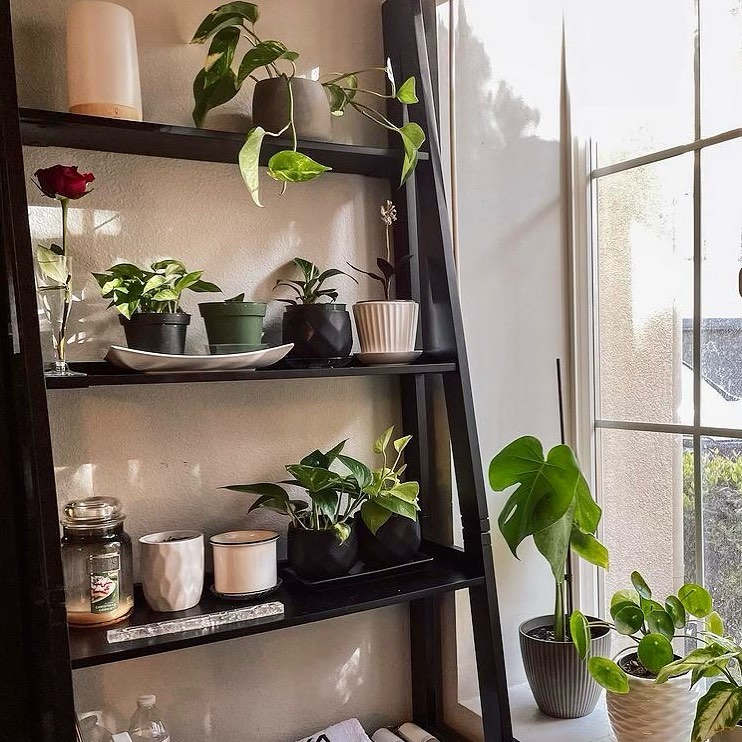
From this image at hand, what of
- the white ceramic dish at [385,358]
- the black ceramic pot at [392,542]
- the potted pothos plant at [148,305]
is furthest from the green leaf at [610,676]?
the potted pothos plant at [148,305]

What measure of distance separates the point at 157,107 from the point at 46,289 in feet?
1.44

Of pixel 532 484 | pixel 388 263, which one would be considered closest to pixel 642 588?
pixel 532 484

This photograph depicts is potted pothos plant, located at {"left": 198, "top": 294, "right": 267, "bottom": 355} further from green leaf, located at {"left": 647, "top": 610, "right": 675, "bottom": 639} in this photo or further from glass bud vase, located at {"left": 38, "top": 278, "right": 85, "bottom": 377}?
green leaf, located at {"left": 647, "top": 610, "right": 675, "bottom": 639}

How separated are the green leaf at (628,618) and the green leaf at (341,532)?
518 mm

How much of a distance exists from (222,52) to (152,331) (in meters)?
0.51

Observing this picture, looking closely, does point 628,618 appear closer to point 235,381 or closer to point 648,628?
point 648,628

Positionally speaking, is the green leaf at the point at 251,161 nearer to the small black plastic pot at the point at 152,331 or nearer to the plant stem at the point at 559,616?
the small black plastic pot at the point at 152,331

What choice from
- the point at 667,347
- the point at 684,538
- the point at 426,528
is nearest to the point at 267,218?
the point at 426,528

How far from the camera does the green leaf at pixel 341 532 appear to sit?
136 cm

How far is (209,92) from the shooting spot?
1.35 metres

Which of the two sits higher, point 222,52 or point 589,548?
point 222,52

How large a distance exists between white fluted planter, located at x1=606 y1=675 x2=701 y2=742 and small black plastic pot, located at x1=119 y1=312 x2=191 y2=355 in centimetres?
98

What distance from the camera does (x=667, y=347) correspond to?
161cm

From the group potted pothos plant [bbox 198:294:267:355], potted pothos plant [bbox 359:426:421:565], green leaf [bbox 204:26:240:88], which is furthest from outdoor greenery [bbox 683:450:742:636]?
green leaf [bbox 204:26:240:88]
